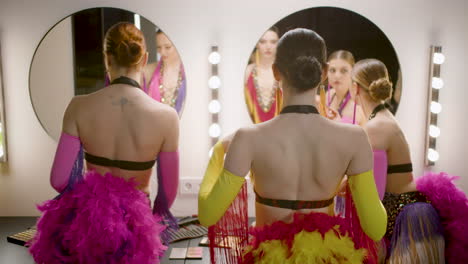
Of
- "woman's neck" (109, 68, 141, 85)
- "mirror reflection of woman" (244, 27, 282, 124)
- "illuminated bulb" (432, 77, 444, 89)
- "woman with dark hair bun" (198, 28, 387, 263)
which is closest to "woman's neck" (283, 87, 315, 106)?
"woman with dark hair bun" (198, 28, 387, 263)

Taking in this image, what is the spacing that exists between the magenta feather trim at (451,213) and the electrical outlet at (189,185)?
1.04 m

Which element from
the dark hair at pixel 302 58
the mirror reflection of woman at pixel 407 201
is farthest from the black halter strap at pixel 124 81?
the mirror reflection of woman at pixel 407 201

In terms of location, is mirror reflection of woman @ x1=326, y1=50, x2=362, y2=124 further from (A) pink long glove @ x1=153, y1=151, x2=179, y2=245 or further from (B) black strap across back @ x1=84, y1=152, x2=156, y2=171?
(B) black strap across back @ x1=84, y1=152, x2=156, y2=171

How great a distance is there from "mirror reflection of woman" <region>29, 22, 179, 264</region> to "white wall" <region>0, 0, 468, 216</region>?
0.54 metres

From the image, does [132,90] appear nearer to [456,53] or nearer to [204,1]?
[204,1]

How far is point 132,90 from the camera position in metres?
1.44

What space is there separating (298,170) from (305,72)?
27cm

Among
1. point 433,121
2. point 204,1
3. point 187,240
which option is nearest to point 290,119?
point 187,240

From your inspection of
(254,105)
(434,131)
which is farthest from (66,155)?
(434,131)

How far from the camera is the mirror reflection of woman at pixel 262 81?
2.00m

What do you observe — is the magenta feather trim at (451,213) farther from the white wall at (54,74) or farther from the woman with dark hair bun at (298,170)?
the white wall at (54,74)

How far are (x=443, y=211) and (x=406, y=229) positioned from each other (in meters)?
0.17

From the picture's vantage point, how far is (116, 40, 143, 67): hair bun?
144 cm

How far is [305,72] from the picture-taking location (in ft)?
3.64
